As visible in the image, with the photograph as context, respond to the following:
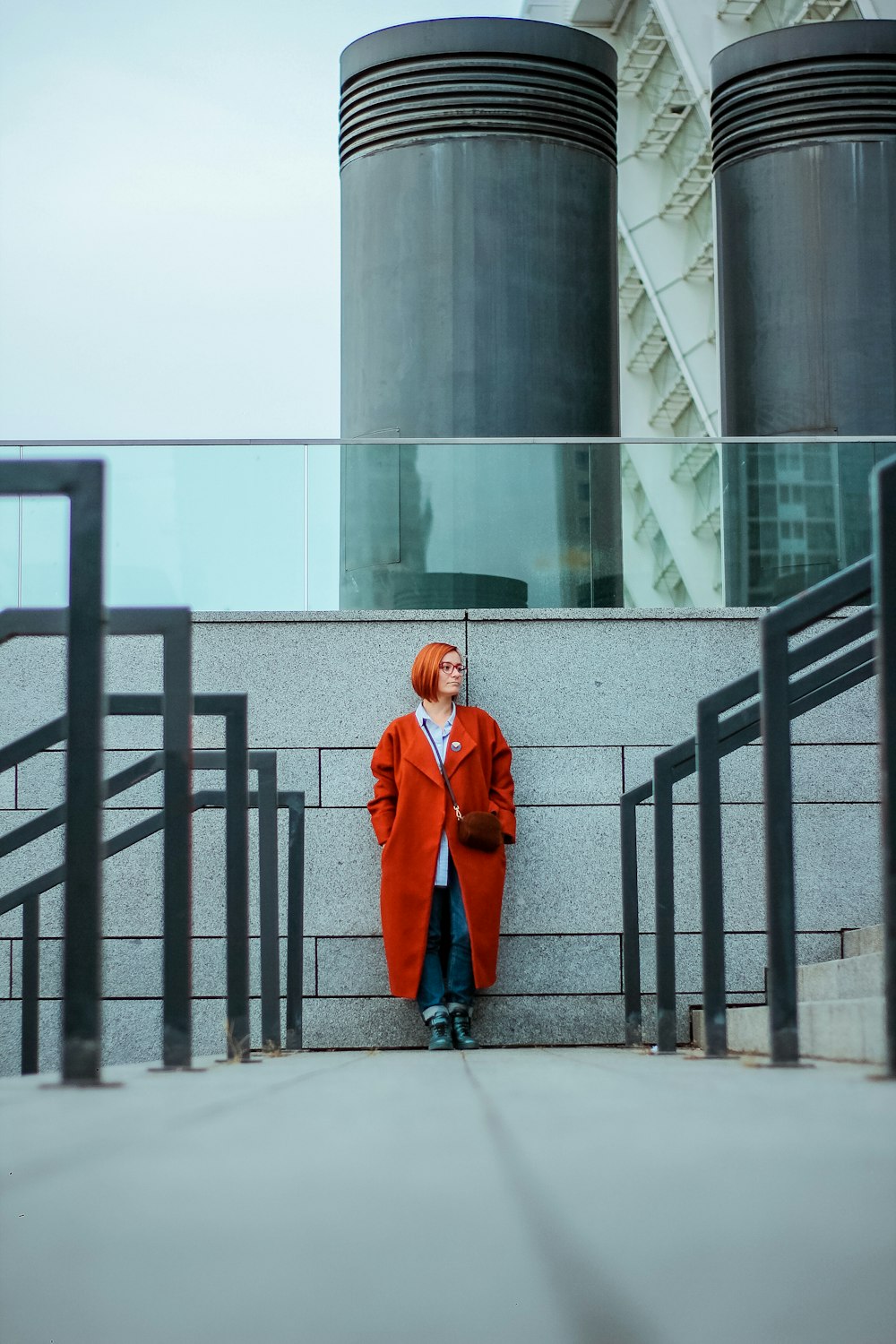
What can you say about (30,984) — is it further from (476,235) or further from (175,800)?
(476,235)

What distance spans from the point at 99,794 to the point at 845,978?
127 inches

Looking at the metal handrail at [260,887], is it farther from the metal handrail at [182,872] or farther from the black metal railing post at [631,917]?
the black metal railing post at [631,917]

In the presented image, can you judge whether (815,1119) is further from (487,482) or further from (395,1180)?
(487,482)

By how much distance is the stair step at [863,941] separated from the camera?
655 centimetres

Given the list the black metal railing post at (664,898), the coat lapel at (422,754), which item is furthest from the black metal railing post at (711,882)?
the coat lapel at (422,754)

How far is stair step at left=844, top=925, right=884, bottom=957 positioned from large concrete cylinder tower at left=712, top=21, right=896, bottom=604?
3494 mm

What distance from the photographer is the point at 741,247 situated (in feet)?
32.8

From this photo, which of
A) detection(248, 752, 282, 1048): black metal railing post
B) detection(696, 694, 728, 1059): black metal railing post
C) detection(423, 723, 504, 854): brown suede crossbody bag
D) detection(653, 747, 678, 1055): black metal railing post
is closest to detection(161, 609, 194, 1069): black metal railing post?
detection(696, 694, 728, 1059): black metal railing post

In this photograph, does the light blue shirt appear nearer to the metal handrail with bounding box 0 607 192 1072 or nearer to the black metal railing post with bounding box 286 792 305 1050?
the black metal railing post with bounding box 286 792 305 1050

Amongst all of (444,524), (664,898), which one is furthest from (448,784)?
(664,898)

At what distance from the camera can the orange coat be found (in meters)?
6.77

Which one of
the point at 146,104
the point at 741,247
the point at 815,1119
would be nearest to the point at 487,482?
the point at 741,247

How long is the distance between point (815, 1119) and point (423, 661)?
4.89 metres

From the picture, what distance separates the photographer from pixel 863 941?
685 centimetres
